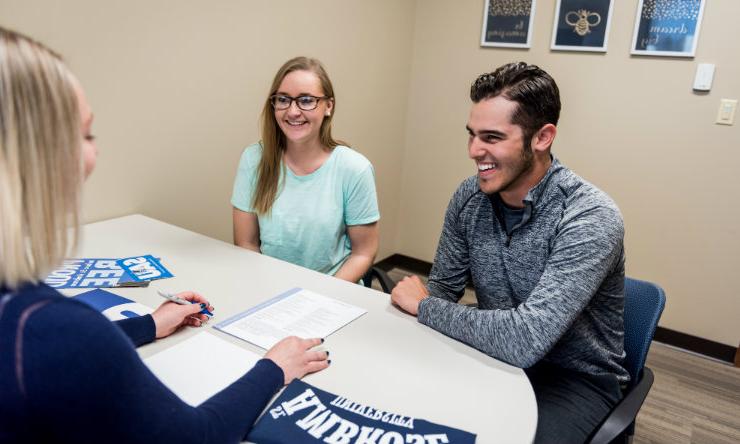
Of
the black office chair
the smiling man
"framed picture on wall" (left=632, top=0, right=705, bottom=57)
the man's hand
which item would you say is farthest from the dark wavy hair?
"framed picture on wall" (left=632, top=0, right=705, bottom=57)

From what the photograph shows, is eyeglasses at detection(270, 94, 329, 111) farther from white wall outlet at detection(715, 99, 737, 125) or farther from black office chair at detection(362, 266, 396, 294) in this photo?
white wall outlet at detection(715, 99, 737, 125)

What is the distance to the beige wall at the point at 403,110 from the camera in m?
1.87

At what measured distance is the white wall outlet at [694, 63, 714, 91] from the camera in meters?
2.54

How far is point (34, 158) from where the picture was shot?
622mm

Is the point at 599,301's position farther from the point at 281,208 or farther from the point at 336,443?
the point at 281,208

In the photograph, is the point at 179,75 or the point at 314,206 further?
the point at 179,75

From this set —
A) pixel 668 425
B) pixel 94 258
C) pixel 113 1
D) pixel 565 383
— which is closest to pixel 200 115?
pixel 113 1

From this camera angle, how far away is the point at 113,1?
175 cm

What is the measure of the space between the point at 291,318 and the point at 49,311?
68 centimetres

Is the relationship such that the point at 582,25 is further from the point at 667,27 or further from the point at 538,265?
the point at 538,265

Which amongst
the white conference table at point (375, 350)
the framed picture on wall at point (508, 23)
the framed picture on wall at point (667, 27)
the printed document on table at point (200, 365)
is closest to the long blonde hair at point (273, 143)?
the white conference table at point (375, 350)

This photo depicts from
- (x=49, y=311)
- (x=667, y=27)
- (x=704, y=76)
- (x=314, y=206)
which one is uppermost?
(x=667, y=27)

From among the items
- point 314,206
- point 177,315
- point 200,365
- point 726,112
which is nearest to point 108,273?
point 177,315

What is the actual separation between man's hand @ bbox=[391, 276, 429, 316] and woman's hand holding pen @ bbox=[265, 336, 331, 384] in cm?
32
